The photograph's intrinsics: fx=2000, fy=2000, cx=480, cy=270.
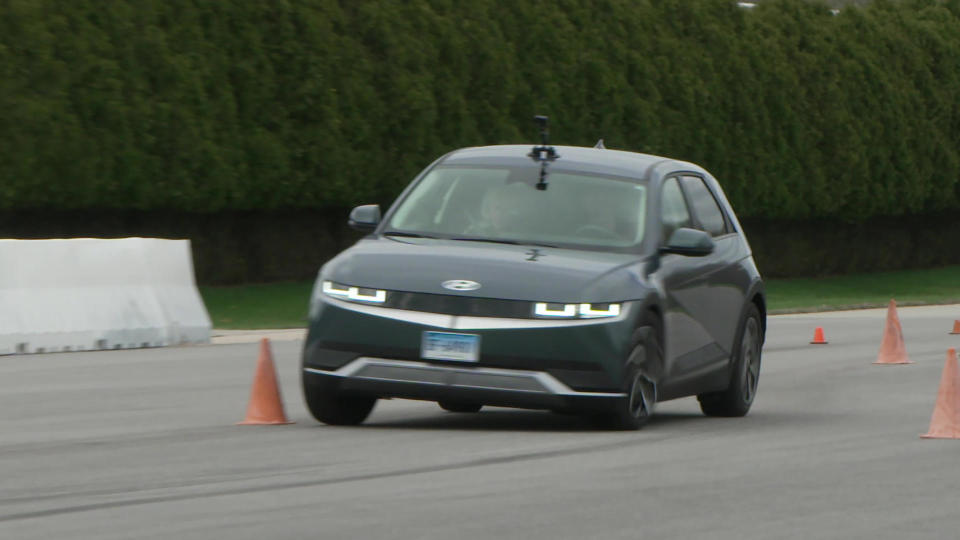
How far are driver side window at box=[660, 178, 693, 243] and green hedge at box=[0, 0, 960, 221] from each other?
51.6ft

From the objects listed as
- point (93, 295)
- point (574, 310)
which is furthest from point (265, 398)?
point (93, 295)

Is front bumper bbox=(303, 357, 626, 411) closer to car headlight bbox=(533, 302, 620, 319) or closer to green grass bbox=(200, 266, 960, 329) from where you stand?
car headlight bbox=(533, 302, 620, 319)

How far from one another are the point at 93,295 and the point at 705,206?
749 centimetres

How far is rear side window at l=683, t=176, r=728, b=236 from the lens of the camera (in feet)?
42.3

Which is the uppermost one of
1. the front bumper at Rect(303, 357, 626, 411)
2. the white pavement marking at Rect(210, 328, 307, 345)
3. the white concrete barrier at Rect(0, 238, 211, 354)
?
the front bumper at Rect(303, 357, 626, 411)

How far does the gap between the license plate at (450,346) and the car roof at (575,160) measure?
1.79m

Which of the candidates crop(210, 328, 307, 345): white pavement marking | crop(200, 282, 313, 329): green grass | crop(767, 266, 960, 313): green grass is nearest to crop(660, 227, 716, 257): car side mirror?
crop(210, 328, 307, 345): white pavement marking

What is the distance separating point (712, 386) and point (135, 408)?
3.71 metres

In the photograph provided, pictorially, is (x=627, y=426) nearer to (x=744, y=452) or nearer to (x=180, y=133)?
(x=744, y=452)

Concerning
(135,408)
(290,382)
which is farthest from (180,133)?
(135,408)

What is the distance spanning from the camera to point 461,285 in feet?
35.1

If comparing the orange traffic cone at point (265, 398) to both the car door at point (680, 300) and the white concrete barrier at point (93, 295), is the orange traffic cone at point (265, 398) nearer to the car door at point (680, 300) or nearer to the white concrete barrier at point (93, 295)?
the car door at point (680, 300)

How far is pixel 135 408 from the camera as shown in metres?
12.9

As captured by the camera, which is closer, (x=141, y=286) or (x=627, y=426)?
(x=627, y=426)
